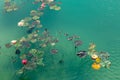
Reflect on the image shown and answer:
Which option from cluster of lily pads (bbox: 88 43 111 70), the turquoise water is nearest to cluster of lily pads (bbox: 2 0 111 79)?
cluster of lily pads (bbox: 88 43 111 70)

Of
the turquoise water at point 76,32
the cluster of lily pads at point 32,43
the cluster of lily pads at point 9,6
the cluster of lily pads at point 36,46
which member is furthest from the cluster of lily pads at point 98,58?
the cluster of lily pads at point 9,6

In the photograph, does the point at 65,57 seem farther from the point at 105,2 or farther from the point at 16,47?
the point at 105,2

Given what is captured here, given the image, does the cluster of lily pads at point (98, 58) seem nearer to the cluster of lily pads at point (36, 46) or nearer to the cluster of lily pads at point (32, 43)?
the cluster of lily pads at point (36, 46)

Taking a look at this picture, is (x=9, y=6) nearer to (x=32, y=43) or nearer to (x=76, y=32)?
(x=32, y=43)

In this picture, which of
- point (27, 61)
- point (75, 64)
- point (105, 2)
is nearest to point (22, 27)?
point (27, 61)

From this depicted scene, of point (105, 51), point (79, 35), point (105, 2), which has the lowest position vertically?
point (105, 51)

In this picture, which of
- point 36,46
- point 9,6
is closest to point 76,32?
point 36,46
